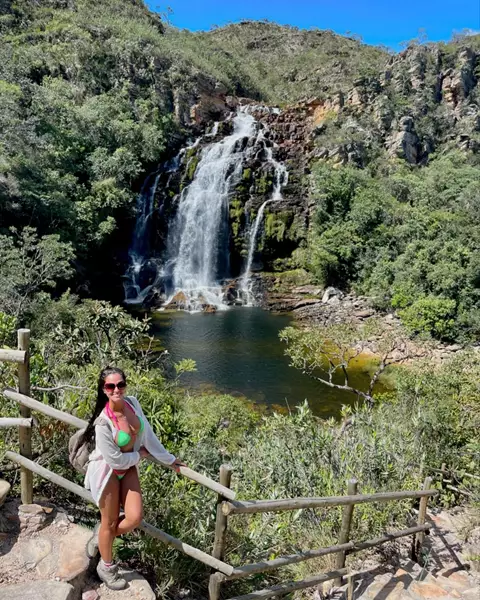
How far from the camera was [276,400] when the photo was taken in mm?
12875

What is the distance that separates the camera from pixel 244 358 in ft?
52.7

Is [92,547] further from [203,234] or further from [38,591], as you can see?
[203,234]

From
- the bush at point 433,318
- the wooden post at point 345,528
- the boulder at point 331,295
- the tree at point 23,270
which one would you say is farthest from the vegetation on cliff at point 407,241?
the wooden post at point 345,528

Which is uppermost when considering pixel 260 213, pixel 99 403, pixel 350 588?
pixel 260 213

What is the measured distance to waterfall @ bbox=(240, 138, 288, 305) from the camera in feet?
82.9

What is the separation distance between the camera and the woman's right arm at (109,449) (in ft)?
7.99

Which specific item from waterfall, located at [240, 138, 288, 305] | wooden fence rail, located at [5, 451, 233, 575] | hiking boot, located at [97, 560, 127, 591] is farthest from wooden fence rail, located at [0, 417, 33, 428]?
waterfall, located at [240, 138, 288, 305]

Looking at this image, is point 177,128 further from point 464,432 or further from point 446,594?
point 446,594

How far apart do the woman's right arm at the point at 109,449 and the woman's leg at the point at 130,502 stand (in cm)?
13

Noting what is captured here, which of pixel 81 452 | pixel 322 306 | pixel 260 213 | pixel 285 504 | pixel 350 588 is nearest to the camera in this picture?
pixel 81 452

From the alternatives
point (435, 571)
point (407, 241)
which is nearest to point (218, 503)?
point (435, 571)

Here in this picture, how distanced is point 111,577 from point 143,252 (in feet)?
79.8

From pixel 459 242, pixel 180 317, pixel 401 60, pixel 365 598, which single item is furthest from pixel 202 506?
pixel 401 60

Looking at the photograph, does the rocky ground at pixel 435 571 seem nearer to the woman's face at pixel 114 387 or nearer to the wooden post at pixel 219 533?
the wooden post at pixel 219 533
